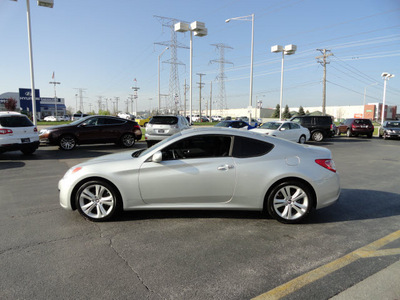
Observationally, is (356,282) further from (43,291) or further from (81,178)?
(81,178)

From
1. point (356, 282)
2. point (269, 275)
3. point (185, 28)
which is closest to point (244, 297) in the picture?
point (269, 275)

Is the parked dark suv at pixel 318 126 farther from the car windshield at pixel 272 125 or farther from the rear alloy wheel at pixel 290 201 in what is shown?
the rear alloy wheel at pixel 290 201

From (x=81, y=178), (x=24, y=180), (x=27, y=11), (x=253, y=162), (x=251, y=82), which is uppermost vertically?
(x=27, y=11)

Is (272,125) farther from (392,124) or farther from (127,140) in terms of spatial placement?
(392,124)

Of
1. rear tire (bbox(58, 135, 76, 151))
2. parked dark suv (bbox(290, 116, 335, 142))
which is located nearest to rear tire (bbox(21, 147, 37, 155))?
rear tire (bbox(58, 135, 76, 151))

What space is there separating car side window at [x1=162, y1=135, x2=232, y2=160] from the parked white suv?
8398mm

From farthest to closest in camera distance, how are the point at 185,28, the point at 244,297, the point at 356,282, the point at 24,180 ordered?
1. the point at 185,28
2. the point at 24,180
3. the point at 356,282
4. the point at 244,297

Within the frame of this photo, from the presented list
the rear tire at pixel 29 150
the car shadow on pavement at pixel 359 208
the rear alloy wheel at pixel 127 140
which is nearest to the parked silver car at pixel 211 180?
the car shadow on pavement at pixel 359 208

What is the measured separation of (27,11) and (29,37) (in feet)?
4.63

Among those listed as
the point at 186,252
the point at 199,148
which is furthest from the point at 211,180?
the point at 186,252

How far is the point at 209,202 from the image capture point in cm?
428

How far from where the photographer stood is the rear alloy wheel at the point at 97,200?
427 centimetres

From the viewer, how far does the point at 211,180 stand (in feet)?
13.7

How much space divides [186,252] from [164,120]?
36.2ft
